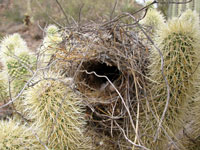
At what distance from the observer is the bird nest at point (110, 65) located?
1.47 metres

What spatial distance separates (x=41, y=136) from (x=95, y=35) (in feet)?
2.57

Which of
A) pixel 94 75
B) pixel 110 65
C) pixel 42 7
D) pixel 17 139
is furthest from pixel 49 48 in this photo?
pixel 42 7

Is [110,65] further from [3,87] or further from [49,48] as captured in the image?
[3,87]

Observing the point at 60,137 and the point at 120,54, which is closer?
the point at 60,137

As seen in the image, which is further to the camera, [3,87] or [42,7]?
[42,7]

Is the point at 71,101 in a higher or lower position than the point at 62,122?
higher

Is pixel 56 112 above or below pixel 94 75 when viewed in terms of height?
below

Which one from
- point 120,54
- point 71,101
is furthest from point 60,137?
point 120,54

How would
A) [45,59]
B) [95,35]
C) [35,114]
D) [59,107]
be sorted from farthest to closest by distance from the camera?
[45,59] → [95,35] → [35,114] → [59,107]

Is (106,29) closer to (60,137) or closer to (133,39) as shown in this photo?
(133,39)

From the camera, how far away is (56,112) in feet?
4.32

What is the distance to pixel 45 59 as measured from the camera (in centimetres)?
192

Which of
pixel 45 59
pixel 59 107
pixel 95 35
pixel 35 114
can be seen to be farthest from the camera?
pixel 45 59

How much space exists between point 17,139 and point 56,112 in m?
0.27
